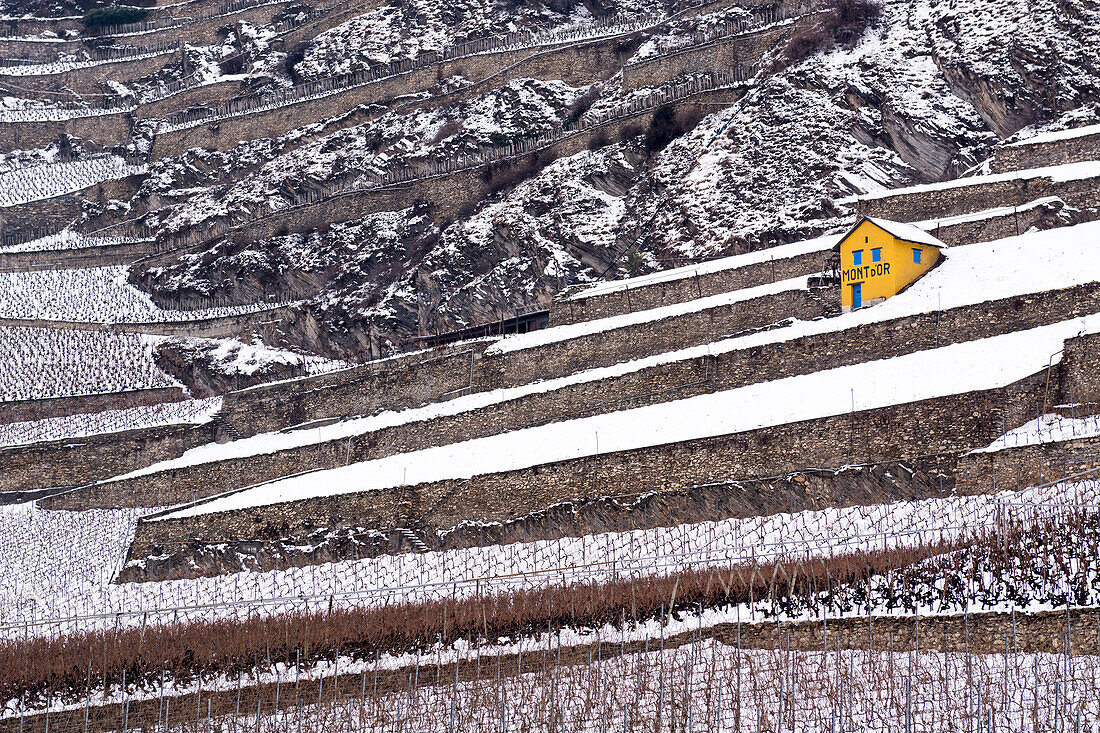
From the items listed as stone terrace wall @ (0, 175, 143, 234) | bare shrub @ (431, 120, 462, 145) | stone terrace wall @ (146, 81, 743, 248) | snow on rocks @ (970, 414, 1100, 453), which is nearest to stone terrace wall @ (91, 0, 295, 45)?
stone terrace wall @ (0, 175, 143, 234)

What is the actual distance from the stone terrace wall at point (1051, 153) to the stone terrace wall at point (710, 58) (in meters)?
17.4

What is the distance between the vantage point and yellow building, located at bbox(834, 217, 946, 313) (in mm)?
38281

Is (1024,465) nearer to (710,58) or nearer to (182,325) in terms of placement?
(710,58)

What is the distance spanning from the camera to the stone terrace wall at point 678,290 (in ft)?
137

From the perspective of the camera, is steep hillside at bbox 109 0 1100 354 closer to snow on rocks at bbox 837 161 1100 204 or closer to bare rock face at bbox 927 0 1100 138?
bare rock face at bbox 927 0 1100 138

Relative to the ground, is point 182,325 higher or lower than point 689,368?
lower

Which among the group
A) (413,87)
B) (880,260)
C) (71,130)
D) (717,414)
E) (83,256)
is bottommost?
(83,256)

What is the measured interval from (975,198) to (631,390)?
43.1 ft

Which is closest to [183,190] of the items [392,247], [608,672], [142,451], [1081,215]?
[392,247]

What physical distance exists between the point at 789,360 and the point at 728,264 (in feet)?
Result: 31.1

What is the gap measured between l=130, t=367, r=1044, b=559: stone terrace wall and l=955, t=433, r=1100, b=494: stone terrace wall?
1535 millimetres

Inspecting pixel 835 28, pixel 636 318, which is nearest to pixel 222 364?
pixel 636 318

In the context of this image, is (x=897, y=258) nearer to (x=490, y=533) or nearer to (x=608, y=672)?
(x=490, y=533)

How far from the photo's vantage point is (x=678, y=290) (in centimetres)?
4341
